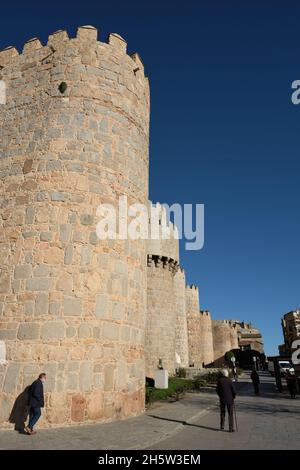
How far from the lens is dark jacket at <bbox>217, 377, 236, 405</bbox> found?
768cm

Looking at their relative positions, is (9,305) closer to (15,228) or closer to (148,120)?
(15,228)

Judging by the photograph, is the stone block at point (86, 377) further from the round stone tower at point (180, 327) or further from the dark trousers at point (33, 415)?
the round stone tower at point (180, 327)

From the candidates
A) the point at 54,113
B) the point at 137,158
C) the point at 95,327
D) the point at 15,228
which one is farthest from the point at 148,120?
the point at 95,327

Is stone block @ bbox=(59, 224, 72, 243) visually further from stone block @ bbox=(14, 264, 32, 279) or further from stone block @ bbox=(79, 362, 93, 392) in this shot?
stone block @ bbox=(79, 362, 93, 392)

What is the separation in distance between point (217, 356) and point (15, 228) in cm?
4628

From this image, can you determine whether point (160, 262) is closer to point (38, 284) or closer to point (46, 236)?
point (46, 236)

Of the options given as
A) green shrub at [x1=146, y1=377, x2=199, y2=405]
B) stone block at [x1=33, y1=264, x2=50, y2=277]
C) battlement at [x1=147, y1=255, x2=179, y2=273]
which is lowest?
Answer: green shrub at [x1=146, y1=377, x2=199, y2=405]

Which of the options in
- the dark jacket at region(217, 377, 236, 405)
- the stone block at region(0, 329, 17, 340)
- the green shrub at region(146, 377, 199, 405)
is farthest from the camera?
the green shrub at region(146, 377, 199, 405)

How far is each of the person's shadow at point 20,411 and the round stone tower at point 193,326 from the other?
3288 cm

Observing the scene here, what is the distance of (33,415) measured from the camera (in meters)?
6.33

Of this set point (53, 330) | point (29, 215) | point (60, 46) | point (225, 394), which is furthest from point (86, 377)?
point (60, 46)

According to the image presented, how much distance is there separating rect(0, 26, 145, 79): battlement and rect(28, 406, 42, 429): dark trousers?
8.16 meters

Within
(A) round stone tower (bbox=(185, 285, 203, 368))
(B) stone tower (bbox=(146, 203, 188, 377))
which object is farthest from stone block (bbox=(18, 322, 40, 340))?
(A) round stone tower (bbox=(185, 285, 203, 368))
